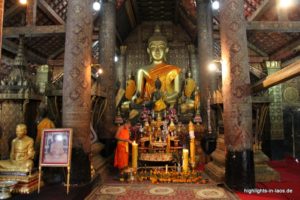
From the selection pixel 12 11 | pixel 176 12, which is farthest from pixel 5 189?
pixel 176 12

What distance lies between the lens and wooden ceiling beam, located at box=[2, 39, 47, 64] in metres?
9.11

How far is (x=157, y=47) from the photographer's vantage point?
13789mm

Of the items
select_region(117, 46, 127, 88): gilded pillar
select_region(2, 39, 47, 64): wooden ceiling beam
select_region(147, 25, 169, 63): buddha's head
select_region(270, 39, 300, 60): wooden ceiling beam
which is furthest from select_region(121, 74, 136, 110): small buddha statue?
select_region(270, 39, 300, 60): wooden ceiling beam

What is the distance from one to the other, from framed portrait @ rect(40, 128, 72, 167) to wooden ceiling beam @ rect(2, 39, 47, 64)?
653 centimetres

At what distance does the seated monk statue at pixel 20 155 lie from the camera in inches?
169

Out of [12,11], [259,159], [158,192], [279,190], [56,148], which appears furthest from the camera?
[12,11]

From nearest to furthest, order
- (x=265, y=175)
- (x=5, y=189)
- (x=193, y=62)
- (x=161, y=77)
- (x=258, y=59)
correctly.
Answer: (x=5, y=189) → (x=265, y=175) → (x=258, y=59) → (x=161, y=77) → (x=193, y=62)

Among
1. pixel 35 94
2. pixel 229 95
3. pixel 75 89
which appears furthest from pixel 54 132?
pixel 229 95

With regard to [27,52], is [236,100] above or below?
below

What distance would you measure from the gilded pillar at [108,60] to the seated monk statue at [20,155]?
12.2 feet

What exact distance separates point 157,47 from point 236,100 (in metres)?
9.48

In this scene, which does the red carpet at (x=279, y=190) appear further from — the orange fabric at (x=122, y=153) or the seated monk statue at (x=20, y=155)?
the seated monk statue at (x=20, y=155)

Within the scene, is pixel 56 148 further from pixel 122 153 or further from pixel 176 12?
pixel 176 12

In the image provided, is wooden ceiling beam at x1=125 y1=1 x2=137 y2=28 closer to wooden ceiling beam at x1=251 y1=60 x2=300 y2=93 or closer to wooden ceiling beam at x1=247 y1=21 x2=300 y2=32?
wooden ceiling beam at x1=247 y1=21 x2=300 y2=32
